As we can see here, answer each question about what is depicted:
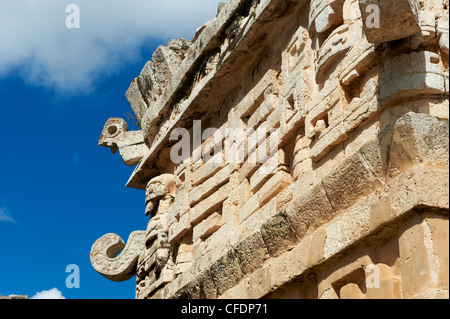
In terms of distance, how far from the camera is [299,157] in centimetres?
585

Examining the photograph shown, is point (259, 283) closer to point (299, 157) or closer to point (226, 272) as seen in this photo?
point (226, 272)

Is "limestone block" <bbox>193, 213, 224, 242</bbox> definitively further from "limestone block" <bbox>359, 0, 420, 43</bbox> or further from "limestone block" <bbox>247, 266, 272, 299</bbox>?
"limestone block" <bbox>359, 0, 420, 43</bbox>

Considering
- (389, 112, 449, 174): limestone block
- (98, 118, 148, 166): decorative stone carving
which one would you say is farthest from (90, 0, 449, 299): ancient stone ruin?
(98, 118, 148, 166): decorative stone carving

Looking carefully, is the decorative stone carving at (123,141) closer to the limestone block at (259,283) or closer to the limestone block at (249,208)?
the limestone block at (249,208)

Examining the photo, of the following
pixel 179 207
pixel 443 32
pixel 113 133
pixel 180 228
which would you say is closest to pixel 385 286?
pixel 443 32

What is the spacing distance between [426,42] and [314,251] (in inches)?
59.8

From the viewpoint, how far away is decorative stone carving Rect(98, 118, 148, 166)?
909 centimetres

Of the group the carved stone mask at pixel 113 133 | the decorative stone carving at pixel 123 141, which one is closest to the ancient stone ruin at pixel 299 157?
the decorative stone carving at pixel 123 141

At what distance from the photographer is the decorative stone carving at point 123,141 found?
9.09 meters

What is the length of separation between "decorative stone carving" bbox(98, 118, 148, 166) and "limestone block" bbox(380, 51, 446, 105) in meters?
4.44

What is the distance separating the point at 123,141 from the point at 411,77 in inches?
195

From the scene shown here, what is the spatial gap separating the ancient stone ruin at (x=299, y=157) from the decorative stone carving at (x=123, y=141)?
251 millimetres

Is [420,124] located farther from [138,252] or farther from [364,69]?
[138,252]
